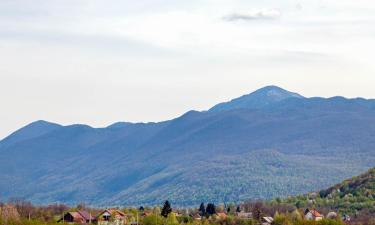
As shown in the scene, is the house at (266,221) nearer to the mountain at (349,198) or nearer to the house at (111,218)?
the house at (111,218)

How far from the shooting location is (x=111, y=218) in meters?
104

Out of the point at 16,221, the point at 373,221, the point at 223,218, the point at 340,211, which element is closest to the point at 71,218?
the point at 223,218

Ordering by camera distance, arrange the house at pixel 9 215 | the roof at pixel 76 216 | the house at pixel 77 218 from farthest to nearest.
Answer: the roof at pixel 76 216 → the house at pixel 77 218 → the house at pixel 9 215

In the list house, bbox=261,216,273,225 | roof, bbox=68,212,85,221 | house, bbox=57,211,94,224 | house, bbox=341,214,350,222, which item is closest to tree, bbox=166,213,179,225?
house, bbox=57,211,94,224

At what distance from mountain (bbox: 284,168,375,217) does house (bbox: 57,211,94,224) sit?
3661 centimetres

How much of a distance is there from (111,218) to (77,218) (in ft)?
13.0

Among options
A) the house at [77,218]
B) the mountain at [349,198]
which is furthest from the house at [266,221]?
the house at [77,218]

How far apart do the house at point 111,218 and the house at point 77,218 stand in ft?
3.48

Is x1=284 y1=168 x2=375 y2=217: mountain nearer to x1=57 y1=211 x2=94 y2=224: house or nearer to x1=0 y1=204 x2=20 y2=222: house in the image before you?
x1=57 y1=211 x2=94 y2=224: house

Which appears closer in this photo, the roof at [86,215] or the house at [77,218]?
the house at [77,218]

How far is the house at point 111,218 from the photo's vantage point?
102 metres

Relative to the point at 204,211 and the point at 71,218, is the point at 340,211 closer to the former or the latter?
the point at 204,211

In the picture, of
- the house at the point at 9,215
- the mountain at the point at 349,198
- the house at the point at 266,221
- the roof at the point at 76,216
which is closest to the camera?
the house at the point at 9,215

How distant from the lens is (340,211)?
136 m
